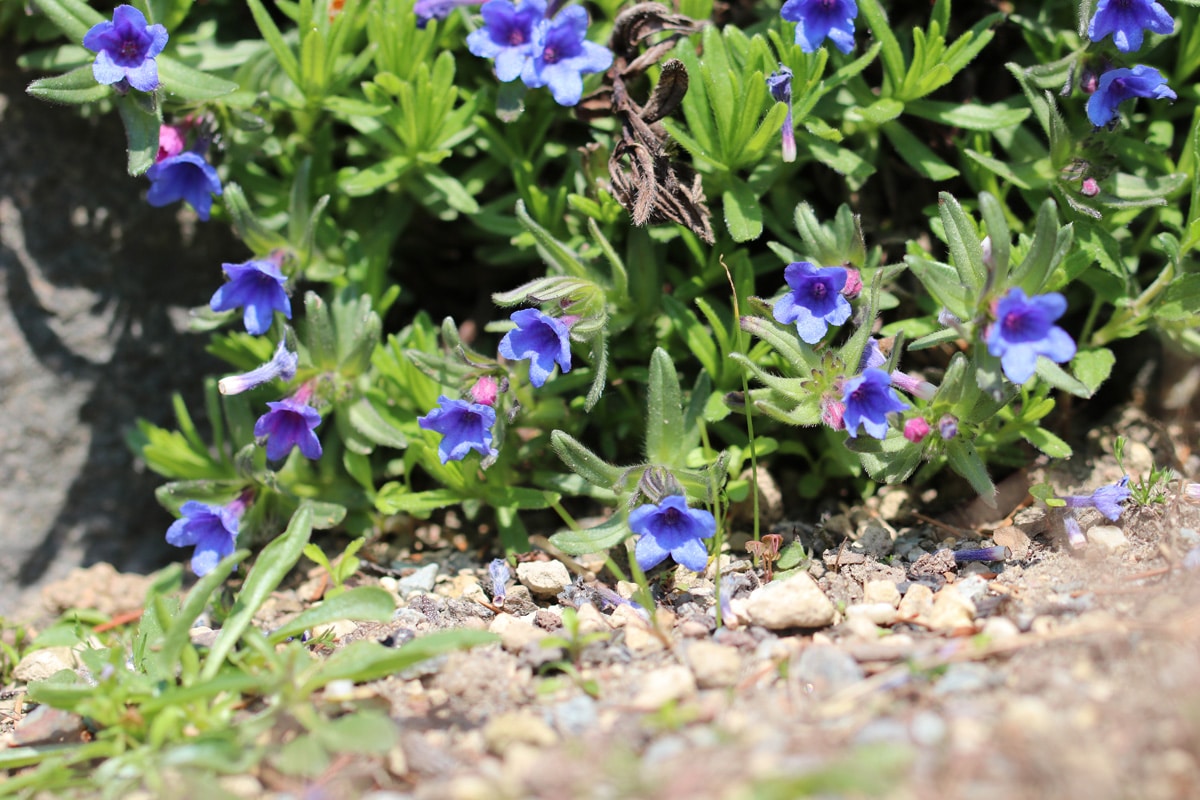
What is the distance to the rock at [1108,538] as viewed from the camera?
10.3 ft

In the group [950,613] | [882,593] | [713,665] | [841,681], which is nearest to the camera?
[841,681]

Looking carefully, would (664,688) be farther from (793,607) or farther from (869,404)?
(869,404)

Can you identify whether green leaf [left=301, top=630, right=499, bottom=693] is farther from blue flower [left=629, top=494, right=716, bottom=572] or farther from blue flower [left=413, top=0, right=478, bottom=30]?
blue flower [left=413, top=0, right=478, bottom=30]

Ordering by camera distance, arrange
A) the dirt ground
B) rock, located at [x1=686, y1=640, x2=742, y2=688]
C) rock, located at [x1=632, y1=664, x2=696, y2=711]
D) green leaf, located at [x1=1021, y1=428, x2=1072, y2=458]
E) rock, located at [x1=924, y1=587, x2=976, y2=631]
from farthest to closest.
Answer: green leaf, located at [x1=1021, y1=428, x2=1072, y2=458]
rock, located at [x1=924, y1=587, x2=976, y2=631]
rock, located at [x1=686, y1=640, x2=742, y2=688]
rock, located at [x1=632, y1=664, x2=696, y2=711]
the dirt ground

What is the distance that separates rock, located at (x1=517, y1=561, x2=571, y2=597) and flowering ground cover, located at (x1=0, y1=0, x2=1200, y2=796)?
16mm

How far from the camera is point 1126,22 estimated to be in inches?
135

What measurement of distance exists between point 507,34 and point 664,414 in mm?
1418

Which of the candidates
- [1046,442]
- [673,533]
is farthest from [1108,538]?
[673,533]

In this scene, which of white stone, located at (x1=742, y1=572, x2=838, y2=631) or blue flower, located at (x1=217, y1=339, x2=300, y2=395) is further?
blue flower, located at (x1=217, y1=339, x2=300, y2=395)

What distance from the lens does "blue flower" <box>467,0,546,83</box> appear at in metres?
3.45

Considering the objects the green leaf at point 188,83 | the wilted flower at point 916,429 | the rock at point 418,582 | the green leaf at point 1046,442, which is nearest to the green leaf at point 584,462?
the rock at point 418,582

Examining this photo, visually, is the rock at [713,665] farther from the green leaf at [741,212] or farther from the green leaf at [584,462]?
the green leaf at [741,212]

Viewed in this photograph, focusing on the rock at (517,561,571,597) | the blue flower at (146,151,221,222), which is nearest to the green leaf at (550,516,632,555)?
the rock at (517,561,571,597)

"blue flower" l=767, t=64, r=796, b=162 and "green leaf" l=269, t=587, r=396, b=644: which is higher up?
"blue flower" l=767, t=64, r=796, b=162
